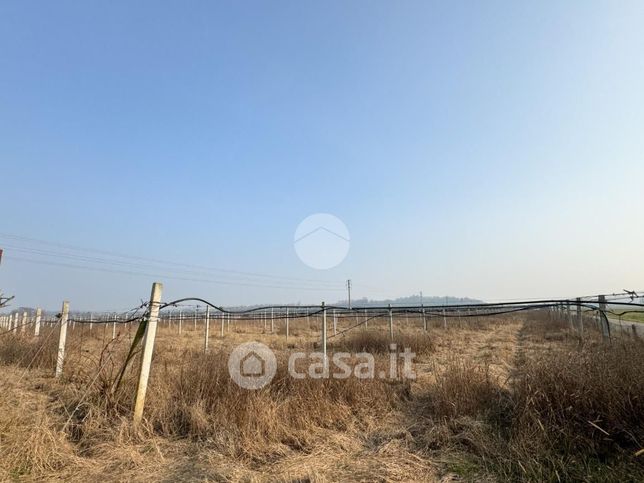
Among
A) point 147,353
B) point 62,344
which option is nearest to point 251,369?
point 147,353

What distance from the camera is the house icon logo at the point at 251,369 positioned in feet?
18.7

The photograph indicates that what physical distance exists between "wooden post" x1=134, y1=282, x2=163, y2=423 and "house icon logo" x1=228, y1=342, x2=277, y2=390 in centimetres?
126

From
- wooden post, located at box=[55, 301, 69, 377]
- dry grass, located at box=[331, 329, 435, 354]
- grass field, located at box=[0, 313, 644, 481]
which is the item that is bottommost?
grass field, located at box=[0, 313, 644, 481]

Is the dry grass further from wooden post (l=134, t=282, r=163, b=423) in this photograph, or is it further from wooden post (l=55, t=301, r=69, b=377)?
wooden post (l=134, t=282, r=163, b=423)

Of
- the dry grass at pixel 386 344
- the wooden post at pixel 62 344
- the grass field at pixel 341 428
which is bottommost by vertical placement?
the grass field at pixel 341 428

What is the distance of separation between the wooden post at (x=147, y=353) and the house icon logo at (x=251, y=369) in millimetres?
1265

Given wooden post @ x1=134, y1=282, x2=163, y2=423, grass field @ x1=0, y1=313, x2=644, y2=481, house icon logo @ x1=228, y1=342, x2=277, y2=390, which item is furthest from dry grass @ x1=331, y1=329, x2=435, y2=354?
wooden post @ x1=134, y1=282, x2=163, y2=423

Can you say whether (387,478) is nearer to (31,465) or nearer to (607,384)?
(607,384)

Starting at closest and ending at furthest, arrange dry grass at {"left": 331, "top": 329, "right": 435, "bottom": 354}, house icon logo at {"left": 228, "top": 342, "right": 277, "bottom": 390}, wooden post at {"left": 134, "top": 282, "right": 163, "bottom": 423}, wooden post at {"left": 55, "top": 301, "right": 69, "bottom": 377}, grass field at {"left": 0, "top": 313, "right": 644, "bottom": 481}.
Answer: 1. grass field at {"left": 0, "top": 313, "right": 644, "bottom": 481}
2. wooden post at {"left": 134, "top": 282, "right": 163, "bottom": 423}
3. house icon logo at {"left": 228, "top": 342, "right": 277, "bottom": 390}
4. wooden post at {"left": 55, "top": 301, "right": 69, "bottom": 377}
5. dry grass at {"left": 331, "top": 329, "right": 435, "bottom": 354}

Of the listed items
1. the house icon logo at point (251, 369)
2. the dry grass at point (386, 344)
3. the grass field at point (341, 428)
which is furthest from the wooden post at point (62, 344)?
the dry grass at point (386, 344)

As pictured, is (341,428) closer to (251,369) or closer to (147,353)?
(251,369)

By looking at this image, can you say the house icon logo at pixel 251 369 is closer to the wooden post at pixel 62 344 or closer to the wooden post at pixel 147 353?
the wooden post at pixel 147 353

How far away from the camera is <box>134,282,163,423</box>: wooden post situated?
4.65m

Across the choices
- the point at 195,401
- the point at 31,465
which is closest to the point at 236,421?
the point at 195,401
